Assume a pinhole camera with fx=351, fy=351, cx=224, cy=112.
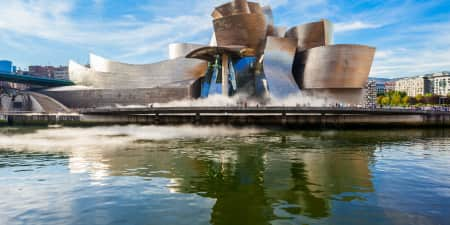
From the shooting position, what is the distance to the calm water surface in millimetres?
8156

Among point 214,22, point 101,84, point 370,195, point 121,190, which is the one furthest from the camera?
point 101,84

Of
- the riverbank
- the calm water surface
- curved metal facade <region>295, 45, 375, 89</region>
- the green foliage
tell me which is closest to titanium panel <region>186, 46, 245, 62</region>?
curved metal facade <region>295, 45, 375, 89</region>

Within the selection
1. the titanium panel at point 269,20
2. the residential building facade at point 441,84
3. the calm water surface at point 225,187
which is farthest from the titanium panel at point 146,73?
the residential building facade at point 441,84

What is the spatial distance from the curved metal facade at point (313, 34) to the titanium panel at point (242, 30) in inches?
213

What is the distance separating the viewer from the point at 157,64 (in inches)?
2162

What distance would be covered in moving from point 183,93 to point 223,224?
152 feet

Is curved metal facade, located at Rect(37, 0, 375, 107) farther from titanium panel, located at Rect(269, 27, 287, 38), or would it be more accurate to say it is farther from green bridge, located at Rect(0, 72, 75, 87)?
green bridge, located at Rect(0, 72, 75, 87)

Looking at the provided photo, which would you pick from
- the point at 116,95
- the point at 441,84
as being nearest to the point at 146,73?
the point at 116,95

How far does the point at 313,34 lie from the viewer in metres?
Answer: 51.9

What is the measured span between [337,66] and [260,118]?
1580 cm

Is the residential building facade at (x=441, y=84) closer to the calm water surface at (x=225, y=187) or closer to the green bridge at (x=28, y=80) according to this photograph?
the green bridge at (x=28, y=80)

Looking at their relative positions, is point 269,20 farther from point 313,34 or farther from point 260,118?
point 260,118

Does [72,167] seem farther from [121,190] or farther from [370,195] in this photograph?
[370,195]

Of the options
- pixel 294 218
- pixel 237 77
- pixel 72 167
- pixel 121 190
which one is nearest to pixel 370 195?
pixel 294 218
